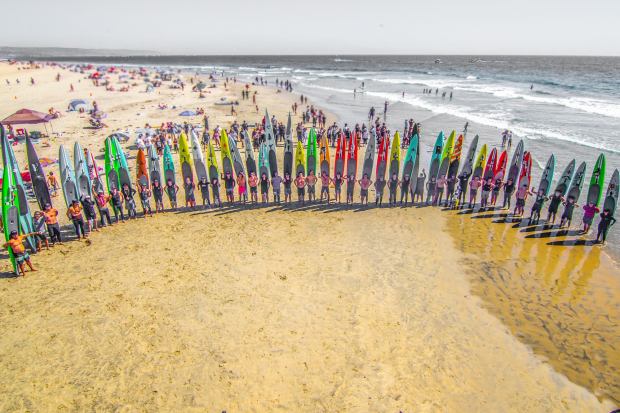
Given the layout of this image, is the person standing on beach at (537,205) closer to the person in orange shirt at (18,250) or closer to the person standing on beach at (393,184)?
the person standing on beach at (393,184)

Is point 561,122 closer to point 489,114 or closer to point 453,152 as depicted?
point 489,114

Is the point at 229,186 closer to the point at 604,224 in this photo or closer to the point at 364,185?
the point at 364,185

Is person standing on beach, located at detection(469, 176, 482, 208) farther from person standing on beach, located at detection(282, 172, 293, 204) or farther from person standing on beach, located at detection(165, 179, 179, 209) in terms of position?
person standing on beach, located at detection(165, 179, 179, 209)

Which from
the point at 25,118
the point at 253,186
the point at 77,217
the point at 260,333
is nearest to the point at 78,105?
the point at 25,118

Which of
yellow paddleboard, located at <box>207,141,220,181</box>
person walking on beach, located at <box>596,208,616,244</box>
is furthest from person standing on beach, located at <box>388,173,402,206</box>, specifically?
yellow paddleboard, located at <box>207,141,220,181</box>

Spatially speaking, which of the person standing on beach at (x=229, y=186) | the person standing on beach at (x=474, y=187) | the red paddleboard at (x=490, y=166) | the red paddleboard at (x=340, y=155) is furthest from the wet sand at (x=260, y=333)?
the red paddleboard at (x=490, y=166)

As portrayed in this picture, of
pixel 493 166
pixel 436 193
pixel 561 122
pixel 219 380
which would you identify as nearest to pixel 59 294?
pixel 219 380
